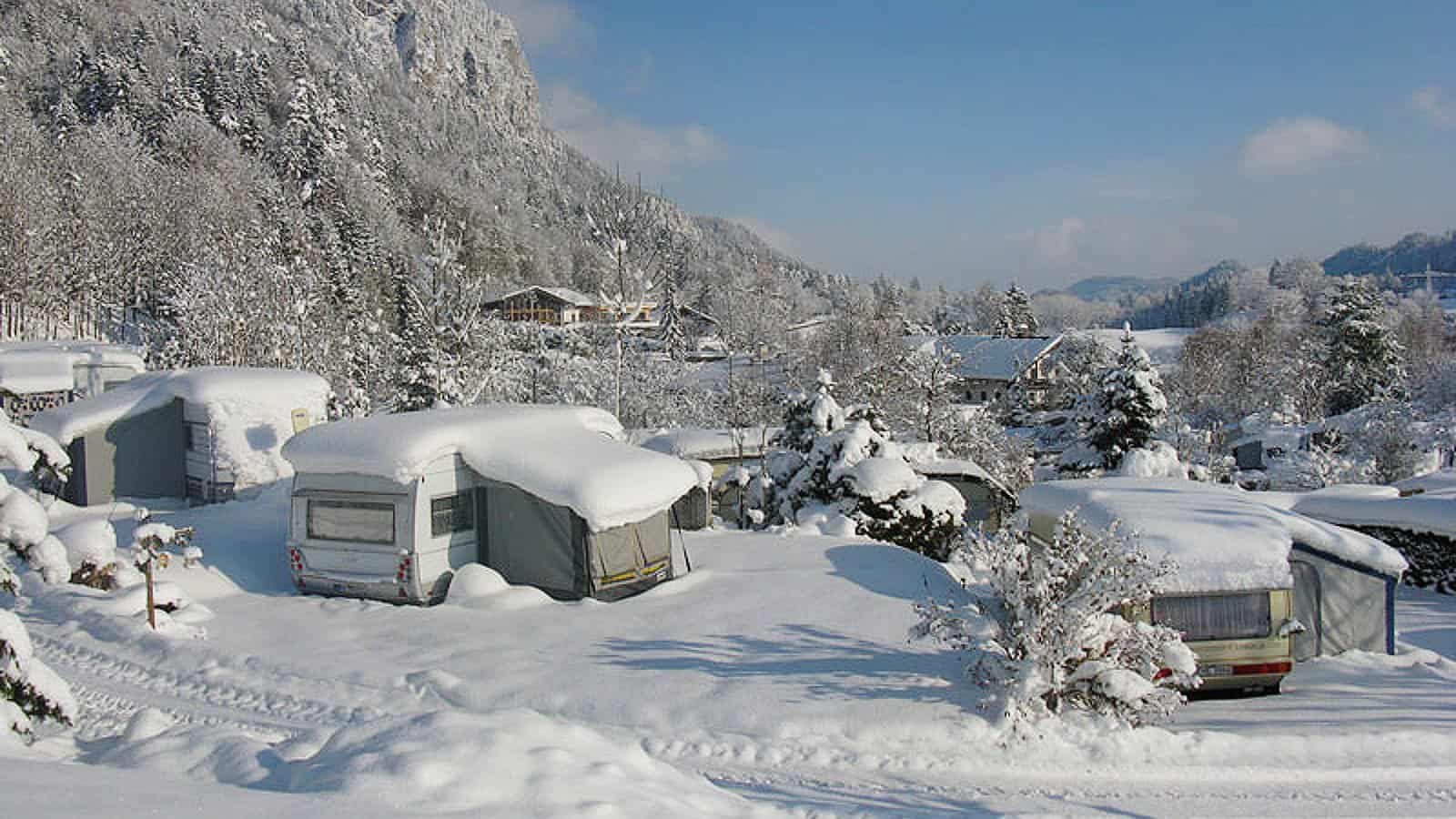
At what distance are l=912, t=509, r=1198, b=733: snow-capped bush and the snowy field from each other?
35cm

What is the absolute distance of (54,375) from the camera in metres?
25.3

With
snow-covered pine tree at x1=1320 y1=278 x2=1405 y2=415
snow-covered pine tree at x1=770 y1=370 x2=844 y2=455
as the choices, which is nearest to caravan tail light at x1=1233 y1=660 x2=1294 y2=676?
snow-covered pine tree at x1=770 y1=370 x2=844 y2=455

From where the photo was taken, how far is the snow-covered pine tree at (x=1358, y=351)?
1783 inches

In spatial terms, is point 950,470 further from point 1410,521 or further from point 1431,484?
point 1431,484

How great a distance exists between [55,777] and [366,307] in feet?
151

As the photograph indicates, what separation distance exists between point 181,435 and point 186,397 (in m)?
0.94

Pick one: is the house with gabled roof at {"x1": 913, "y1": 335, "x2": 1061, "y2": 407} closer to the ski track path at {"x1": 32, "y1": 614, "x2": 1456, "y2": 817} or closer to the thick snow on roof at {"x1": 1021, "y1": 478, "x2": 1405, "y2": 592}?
the thick snow on roof at {"x1": 1021, "y1": 478, "x2": 1405, "y2": 592}

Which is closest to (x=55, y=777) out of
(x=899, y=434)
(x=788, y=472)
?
(x=788, y=472)

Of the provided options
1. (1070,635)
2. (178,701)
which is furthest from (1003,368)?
(178,701)

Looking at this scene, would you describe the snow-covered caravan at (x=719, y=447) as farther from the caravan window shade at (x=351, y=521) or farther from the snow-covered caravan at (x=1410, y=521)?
the snow-covered caravan at (x=1410, y=521)

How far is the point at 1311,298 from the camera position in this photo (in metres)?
97.8

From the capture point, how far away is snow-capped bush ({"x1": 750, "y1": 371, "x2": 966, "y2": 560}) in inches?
681

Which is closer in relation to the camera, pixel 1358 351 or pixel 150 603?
pixel 150 603

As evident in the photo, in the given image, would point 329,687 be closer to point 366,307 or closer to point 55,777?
point 55,777
